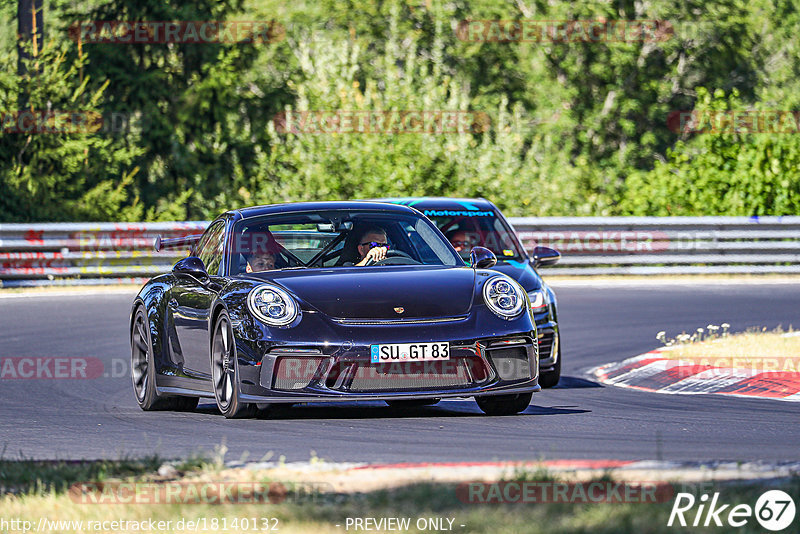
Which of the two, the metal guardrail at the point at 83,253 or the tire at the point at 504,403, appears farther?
the metal guardrail at the point at 83,253

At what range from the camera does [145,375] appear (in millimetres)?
Answer: 10906

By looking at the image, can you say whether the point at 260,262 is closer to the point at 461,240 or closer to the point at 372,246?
the point at 372,246

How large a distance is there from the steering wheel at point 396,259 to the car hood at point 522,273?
2.31m

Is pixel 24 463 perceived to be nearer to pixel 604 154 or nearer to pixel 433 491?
pixel 433 491

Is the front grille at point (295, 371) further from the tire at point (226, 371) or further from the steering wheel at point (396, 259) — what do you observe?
the steering wheel at point (396, 259)

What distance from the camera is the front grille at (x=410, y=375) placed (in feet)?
28.7

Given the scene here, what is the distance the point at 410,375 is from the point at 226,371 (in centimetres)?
125

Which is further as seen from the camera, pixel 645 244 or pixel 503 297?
pixel 645 244

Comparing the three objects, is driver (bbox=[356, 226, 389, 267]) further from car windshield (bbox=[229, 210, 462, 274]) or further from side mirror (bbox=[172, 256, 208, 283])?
side mirror (bbox=[172, 256, 208, 283])

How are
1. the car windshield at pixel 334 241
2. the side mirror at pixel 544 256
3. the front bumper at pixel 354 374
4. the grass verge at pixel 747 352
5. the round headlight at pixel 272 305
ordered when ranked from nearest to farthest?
the front bumper at pixel 354 374 → the round headlight at pixel 272 305 → the car windshield at pixel 334 241 → the grass verge at pixel 747 352 → the side mirror at pixel 544 256

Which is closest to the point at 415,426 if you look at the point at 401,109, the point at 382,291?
the point at 382,291

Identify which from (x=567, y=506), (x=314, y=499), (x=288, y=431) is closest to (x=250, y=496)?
(x=314, y=499)

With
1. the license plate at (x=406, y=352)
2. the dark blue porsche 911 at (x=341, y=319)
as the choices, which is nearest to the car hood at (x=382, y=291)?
the dark blue porsche 911 at (x=341, y=319)

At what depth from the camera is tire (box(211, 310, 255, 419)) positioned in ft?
29.9
